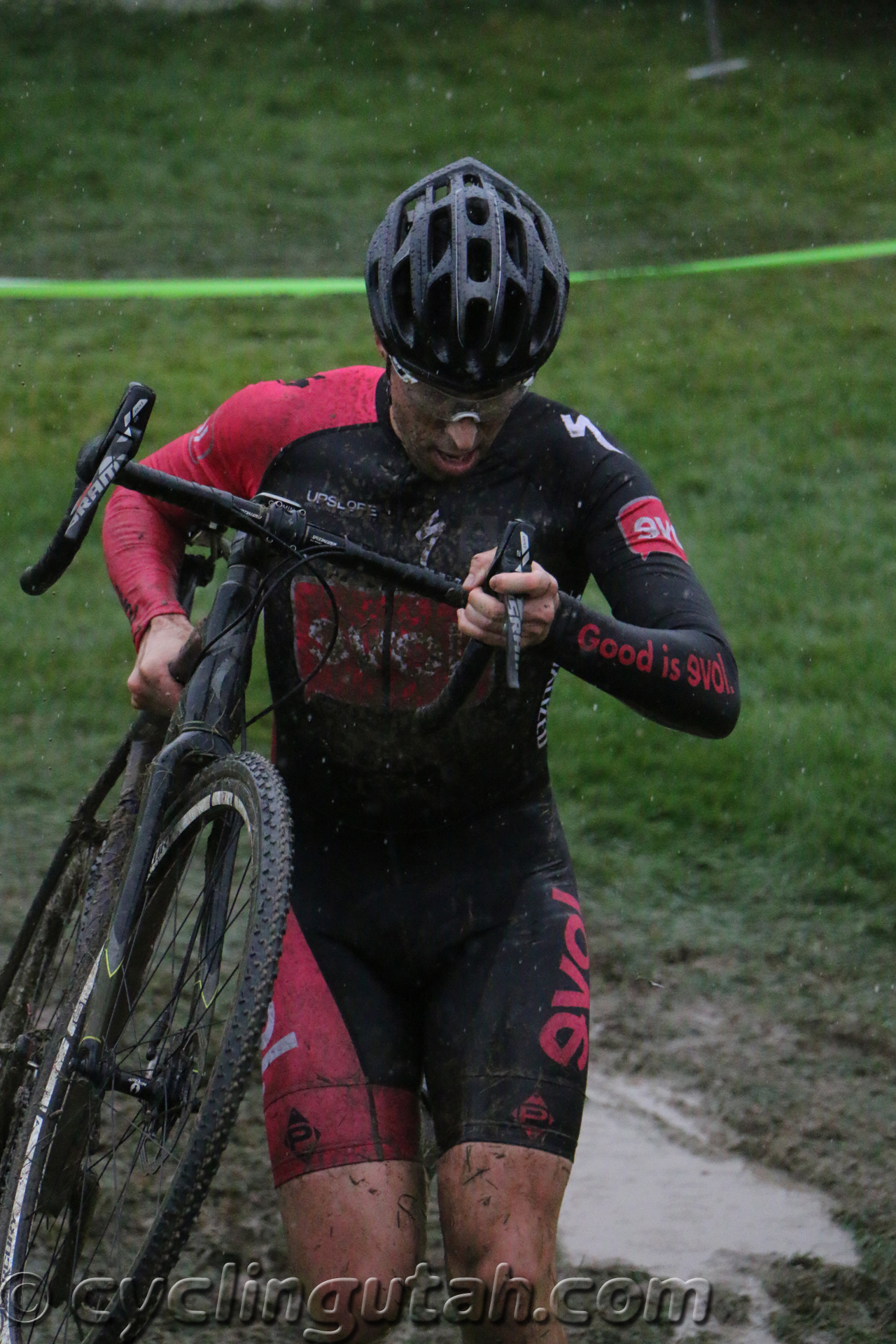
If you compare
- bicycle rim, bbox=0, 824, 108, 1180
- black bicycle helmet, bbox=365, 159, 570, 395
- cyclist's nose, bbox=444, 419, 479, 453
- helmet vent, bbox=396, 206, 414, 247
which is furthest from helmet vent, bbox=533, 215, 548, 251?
bicycle rim, bbox=0, 824, 108, 1180

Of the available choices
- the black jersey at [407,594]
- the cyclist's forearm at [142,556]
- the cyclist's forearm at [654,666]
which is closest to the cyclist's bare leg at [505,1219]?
the black jersey at [407,594]

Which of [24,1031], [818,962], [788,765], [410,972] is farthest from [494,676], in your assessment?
[788,765]

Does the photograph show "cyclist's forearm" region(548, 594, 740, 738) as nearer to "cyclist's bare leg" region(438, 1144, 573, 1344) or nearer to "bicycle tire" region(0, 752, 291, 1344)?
"bicycle tire" region(0, 752, 291, 1344)

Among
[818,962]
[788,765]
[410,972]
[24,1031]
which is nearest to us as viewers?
[410,972]

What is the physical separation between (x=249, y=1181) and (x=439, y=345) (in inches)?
103

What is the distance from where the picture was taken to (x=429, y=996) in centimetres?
379

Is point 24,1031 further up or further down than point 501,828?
further down

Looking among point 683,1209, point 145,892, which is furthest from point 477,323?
point 683,1209

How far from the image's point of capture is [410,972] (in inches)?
149

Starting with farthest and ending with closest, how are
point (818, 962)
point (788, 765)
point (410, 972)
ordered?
point (788, 765)
point (818, 962)
point (410, 972)

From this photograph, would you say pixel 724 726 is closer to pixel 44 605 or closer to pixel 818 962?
pixel 818 962

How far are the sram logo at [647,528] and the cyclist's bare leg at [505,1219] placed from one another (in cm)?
131

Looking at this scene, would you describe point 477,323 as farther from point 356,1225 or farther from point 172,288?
point 172,288

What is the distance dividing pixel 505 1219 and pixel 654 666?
1140 mm
